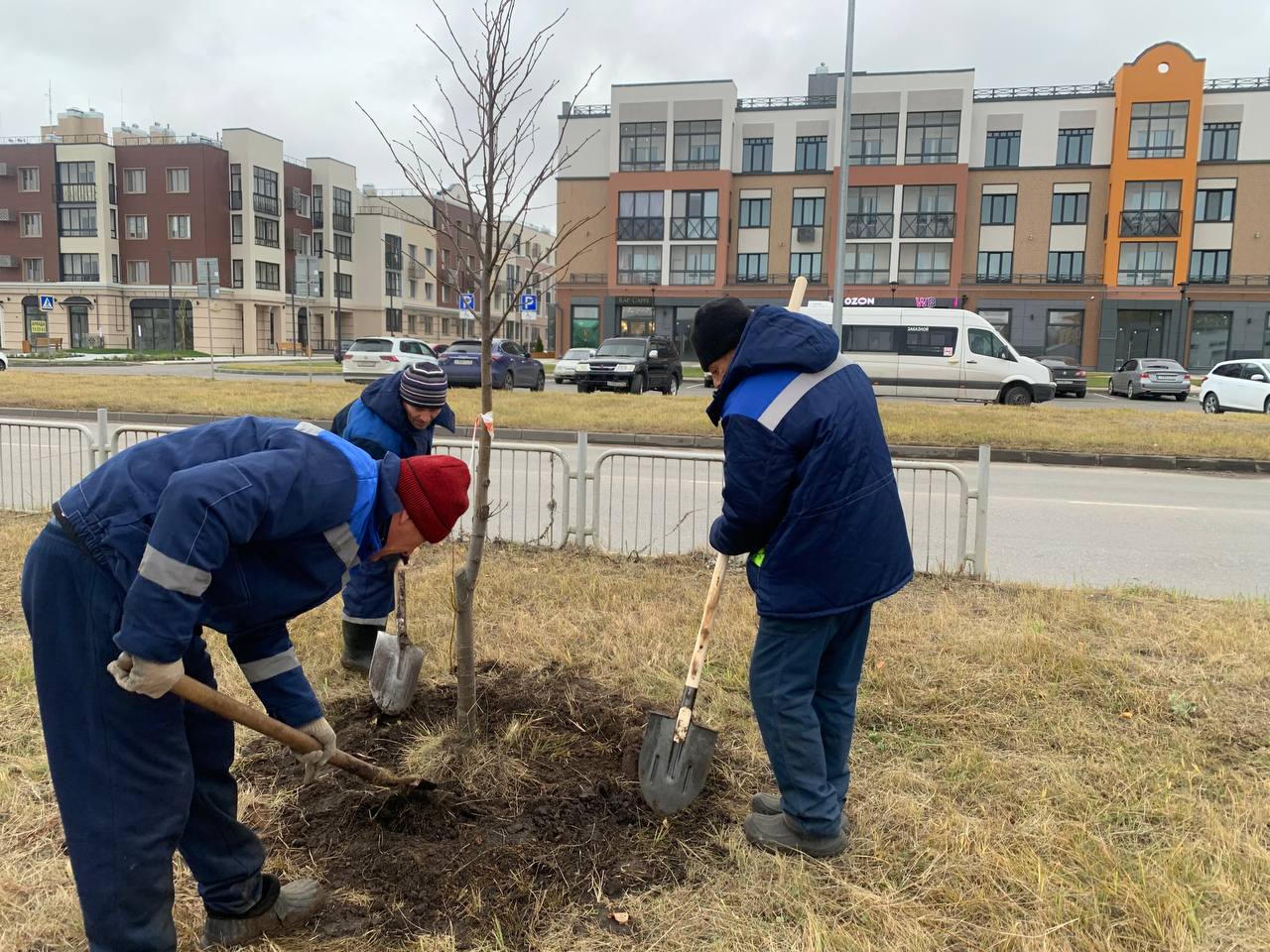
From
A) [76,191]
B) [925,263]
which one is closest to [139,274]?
[76,191]

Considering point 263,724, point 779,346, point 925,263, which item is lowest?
point 263,724

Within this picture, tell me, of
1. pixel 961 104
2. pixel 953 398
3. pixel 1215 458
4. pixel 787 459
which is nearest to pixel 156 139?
pixel 961 104

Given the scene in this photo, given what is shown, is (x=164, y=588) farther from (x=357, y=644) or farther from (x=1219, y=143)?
(x=1219, y=143)

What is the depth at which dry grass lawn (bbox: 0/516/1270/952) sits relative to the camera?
2480 mm

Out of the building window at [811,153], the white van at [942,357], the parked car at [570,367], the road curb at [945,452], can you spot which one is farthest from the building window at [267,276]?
the road curb at [945,452]

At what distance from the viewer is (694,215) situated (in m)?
50.7

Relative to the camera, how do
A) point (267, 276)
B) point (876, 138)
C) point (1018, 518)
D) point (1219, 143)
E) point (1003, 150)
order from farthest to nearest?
point (267, 276), point (876, 138), point (1003, 150), point (1219, 143), point (1018, 518)

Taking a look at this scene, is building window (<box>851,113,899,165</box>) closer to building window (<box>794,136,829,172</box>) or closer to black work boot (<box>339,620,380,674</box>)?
building window (<box>794,136,829,172</box>)

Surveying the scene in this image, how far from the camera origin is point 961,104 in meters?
47.3

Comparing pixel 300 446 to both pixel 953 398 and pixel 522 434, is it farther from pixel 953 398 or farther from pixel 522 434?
pixel 953 398

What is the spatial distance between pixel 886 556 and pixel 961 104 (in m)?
51.4

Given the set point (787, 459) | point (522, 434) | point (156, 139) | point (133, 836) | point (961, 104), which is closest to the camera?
point (133, 836)

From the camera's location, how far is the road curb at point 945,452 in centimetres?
1225

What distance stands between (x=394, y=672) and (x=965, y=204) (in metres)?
50.4
